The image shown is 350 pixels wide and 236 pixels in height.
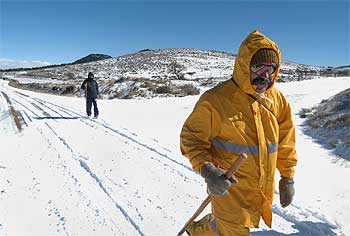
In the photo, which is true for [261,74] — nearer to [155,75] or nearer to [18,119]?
[18,119]

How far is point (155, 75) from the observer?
61.1 m

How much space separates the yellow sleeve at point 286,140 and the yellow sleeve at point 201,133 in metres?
0.64

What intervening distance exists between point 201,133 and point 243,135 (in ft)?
0.95

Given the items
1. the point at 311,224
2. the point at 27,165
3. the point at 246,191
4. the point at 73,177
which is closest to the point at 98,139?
the point at 27,165

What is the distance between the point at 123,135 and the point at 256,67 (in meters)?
7.25

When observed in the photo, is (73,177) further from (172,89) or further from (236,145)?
(172,89)

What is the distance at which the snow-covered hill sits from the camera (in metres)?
27.7

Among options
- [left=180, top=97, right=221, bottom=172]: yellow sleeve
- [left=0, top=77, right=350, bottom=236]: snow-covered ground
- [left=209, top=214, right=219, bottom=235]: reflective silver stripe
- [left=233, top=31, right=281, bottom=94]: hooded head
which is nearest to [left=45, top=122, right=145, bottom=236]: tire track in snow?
[left=0, top=77, right=350, bottom=236]: snow-covered ground

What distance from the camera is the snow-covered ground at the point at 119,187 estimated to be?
424 cm

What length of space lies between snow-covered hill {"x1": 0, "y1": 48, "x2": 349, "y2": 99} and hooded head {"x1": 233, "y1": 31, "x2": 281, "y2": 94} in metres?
20.8

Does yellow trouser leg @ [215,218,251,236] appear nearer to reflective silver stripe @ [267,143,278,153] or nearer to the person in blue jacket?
reflective silver stripe @ [267,143,278,153]

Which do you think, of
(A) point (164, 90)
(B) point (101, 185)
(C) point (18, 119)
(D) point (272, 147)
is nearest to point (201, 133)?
(D) point (272, 147)

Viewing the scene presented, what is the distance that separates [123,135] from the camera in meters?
9.53

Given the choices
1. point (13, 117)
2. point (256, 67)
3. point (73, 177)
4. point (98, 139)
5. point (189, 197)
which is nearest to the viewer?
point (256, 67)
